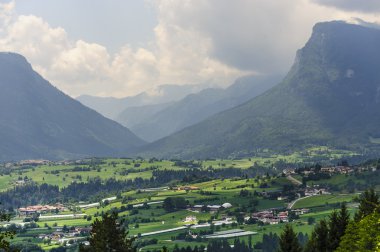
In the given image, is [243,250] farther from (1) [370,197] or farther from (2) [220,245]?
(1) [370,197]

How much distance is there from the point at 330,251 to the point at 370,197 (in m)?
11.7

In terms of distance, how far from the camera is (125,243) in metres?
69.4

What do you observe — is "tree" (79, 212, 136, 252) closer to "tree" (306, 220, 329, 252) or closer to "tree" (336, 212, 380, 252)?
"tree" (306, 220, 329, 252)

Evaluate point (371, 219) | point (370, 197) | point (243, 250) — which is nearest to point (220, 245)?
point (243, 250)

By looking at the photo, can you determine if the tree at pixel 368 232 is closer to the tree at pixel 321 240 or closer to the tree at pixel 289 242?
the tree at pixel 289 242

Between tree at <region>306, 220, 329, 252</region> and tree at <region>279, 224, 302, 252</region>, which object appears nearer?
tree at <region>279, 224, 302, 252</region>

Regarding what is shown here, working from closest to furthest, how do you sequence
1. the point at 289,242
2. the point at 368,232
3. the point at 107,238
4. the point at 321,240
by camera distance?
1. the point at 368,232
2. the point at 107,238
3. the point at 289,242
4. the point at 321,240

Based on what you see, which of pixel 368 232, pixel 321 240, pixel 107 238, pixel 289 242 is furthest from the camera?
pixel 321 240

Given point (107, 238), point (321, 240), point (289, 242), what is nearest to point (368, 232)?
point (289, 242)

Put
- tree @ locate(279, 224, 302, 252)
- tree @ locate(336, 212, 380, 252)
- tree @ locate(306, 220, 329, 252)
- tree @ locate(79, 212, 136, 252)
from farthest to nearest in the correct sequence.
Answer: tree @ locate(306, 220, 329, 252)
tree @ locate(279, 224, 302, 252)
tree @ locate(79, 212, 136, 252)
tree @ locate(336, 212, 380, 252)

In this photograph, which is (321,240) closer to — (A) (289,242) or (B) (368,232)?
(A) (289,242)

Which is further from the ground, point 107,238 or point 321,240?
point 107,238

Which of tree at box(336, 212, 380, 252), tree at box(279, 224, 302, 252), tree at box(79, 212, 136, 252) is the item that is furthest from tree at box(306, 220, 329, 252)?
tree at box(79, 212, 136, 252)

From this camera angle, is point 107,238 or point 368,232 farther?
point 107,238
